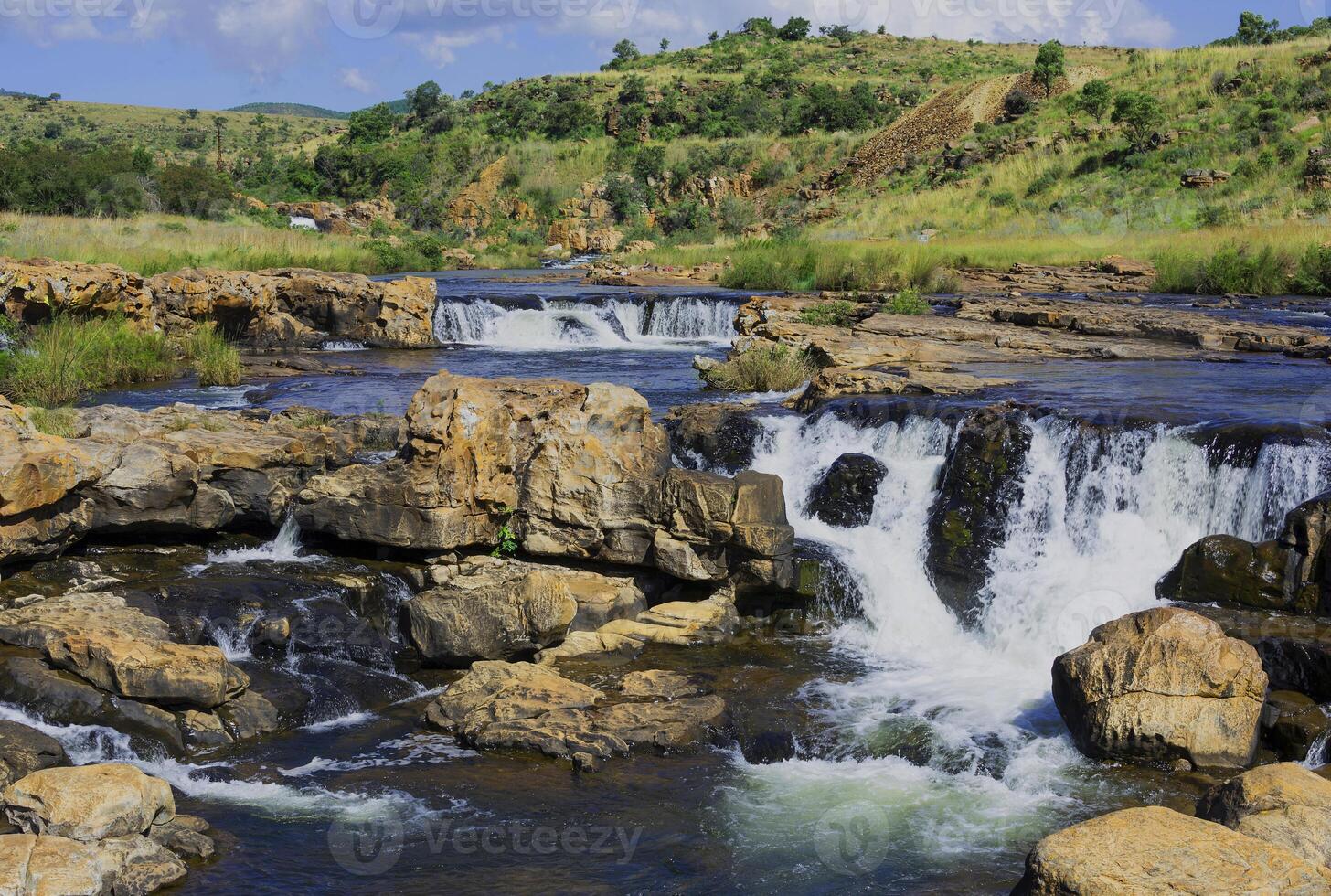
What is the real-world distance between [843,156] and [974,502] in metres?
41.3

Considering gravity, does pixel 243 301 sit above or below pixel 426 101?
below

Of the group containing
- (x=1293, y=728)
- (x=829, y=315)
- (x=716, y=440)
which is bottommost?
(x=1293, y=728)

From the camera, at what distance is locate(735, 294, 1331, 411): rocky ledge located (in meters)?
Result: 13.7

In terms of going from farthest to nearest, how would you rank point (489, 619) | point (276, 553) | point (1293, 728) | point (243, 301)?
point (243, 301), point (276, 553), point (489, 619), point (1293, 728)

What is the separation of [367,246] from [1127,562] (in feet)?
93.9

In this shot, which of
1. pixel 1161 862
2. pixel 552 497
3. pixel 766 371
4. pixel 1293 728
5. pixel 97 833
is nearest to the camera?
pixel 1161 862

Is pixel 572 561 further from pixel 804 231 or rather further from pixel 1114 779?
pixel 804 231

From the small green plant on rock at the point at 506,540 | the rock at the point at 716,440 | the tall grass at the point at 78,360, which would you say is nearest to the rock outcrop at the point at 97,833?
the small green plant on rock at the point at 506,540

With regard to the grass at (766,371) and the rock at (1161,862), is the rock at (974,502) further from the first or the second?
the rock at (1161,862)

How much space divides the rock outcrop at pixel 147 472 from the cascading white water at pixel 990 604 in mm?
4645

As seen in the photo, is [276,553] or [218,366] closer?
[276,553]

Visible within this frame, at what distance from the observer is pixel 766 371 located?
15555 mm

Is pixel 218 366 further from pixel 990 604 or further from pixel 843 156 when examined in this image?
pixel 843 156

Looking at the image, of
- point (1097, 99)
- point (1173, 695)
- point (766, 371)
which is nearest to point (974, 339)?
point (766, 371)
